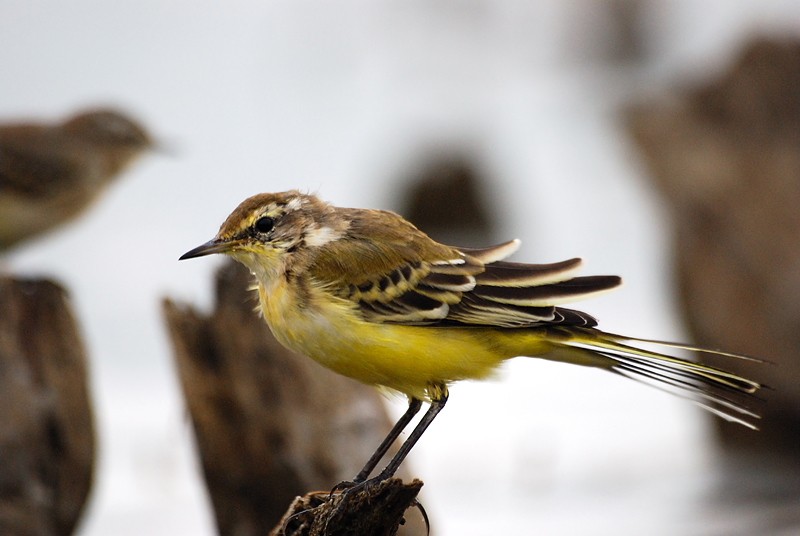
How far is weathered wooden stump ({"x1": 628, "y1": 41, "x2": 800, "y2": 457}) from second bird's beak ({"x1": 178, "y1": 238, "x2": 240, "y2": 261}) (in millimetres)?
7398

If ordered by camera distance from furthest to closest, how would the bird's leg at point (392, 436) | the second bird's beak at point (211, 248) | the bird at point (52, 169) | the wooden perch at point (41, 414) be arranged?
1. the bird at point (52, 169)
2. the wooden perch at point (41, 414)
3. the bird's leg at point (392, 436)
4. the second bird's beak at point (211, 248)

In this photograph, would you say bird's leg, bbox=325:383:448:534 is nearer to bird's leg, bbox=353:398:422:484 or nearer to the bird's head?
bird's leg, bbox=353:398:422:484

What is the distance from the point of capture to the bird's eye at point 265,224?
4.57m

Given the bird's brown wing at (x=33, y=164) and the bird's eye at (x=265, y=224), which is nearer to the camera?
the bird's eye at (x=265, y=224)

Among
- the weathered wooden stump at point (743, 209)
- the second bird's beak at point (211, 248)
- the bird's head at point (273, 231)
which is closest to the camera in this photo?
the second bird's beak at point (211, 248)

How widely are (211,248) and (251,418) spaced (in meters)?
1.79

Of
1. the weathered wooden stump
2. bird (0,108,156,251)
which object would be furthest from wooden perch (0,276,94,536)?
the weathered wooden stump

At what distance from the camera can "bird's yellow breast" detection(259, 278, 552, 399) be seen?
4.23m

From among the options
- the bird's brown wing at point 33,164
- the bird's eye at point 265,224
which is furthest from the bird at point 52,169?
the bird's eye at point 265,224

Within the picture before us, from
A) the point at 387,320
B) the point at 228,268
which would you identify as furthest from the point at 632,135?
the point at 387,320

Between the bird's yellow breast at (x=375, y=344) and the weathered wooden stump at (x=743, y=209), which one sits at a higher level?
the weathered wooden stump at (x=743, y=209)

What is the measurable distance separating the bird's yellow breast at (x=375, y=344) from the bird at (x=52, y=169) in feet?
12.8

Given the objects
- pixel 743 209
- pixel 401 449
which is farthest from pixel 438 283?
pixel 743 209

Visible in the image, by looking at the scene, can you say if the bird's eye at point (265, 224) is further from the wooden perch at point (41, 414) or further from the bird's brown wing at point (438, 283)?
the wooden perch at point (41, 414)
